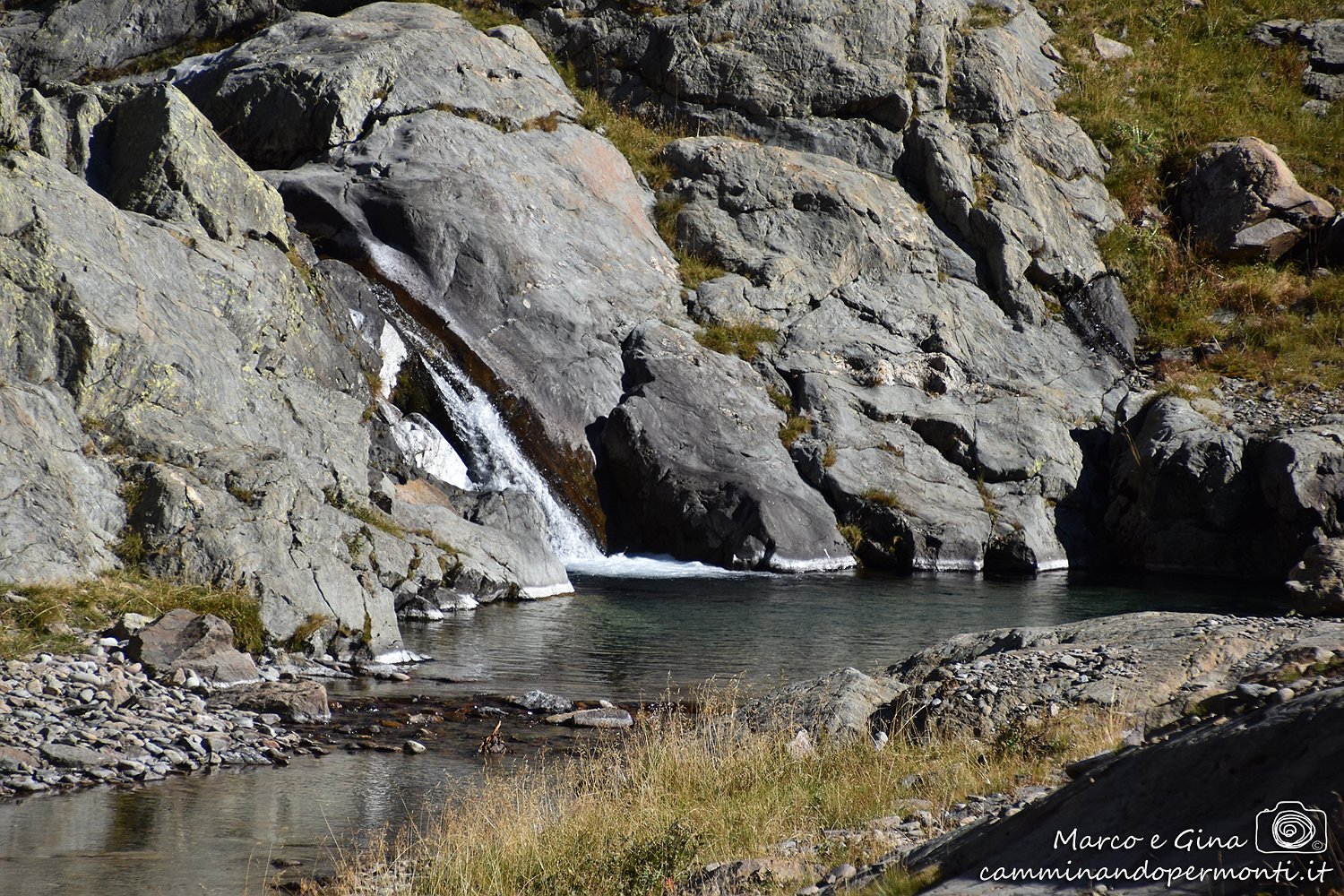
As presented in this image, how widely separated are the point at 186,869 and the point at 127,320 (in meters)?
11.2

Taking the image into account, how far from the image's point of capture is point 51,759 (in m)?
9.30

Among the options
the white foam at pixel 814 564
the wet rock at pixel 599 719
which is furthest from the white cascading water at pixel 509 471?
the wet rock at pixel 599 719

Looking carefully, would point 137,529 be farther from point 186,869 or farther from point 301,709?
point 186,869

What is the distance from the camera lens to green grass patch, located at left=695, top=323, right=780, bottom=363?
98.9ft

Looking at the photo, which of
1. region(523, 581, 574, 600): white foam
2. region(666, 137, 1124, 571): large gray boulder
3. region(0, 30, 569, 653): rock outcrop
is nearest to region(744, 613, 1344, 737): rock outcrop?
region(0, 30, 569, 653): rock outcrop

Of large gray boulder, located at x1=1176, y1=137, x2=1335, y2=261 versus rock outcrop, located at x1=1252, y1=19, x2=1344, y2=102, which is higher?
rock outcrop, located at x1=1252, y1=19, x2=1344, y2=102

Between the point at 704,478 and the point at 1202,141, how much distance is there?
2803 centimetres

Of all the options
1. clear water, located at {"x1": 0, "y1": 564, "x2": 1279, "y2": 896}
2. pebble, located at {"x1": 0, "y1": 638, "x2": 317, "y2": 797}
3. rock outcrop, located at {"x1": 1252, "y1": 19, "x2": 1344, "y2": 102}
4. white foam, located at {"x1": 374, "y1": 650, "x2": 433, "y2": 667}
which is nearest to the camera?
clear water, located at {"x1": 0, "y1": 564, "x2": 1279, "y2": 896}

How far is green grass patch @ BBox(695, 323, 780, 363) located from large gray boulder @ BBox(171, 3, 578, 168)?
8.51m

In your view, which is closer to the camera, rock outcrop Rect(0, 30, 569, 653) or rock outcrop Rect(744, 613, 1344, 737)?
rock outcrop Rect(744, 613, 1344, 737)

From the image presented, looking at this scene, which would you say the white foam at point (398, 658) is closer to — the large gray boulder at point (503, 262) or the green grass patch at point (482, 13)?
the large gray boulder at point (503, 262)

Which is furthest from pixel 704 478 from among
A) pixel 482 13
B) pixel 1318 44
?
pixel 1318 44

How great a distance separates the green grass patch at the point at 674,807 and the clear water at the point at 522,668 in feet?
2.92

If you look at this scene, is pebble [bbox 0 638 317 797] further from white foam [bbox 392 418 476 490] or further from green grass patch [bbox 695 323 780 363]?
green grass patch [bbox 695 323 780 363]
